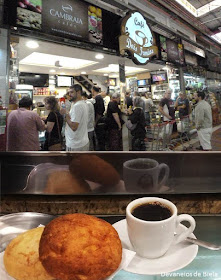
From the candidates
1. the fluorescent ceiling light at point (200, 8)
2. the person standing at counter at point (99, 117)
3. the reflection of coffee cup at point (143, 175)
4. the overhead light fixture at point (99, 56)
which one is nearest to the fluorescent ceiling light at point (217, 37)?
the fluorescent ceiling light at point (200, 8)

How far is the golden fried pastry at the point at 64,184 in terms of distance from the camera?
0.66m

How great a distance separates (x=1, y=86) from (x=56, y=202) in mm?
986

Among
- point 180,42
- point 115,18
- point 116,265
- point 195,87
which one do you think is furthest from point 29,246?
point 115,18

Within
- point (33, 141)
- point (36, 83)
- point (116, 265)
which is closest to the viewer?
point (116, 265)

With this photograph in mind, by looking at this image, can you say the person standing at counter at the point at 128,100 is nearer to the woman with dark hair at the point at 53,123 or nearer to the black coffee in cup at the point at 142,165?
the woman with dark hair at the point at 53,123

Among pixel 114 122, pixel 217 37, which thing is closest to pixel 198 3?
pixel 217 37

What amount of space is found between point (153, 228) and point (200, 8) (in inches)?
43.7

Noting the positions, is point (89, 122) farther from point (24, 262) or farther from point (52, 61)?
point (24, 262)

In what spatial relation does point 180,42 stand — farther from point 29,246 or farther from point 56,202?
point 29,246

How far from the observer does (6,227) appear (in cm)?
53

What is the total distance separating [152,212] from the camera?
414 millimetres

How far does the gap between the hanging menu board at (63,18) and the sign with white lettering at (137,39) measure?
1.03 ft

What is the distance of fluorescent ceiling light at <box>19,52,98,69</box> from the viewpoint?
4.64ft

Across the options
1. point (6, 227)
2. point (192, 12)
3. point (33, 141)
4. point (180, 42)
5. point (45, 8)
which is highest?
point (45, 8)
